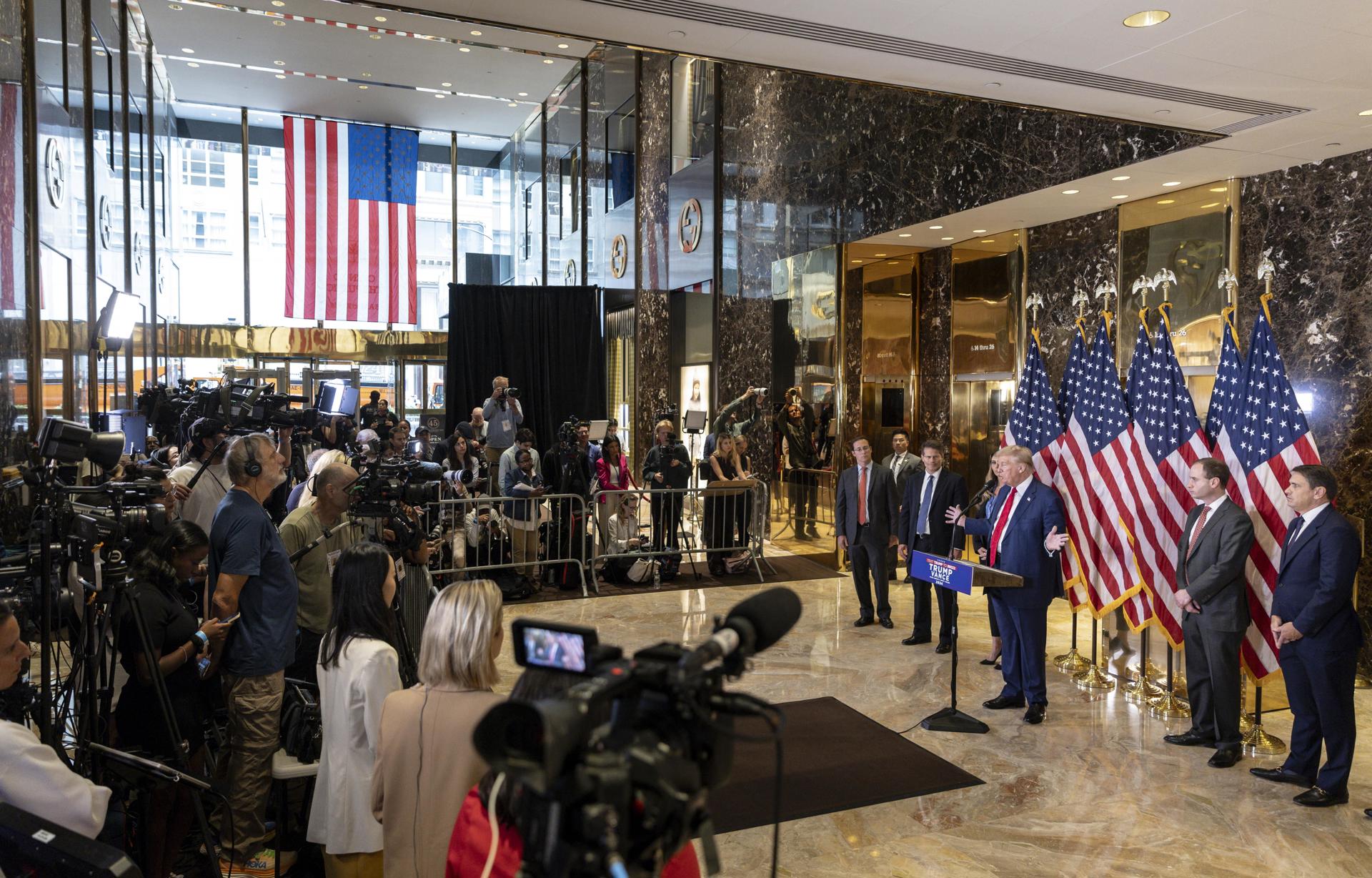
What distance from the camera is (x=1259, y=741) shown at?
539 centimetres

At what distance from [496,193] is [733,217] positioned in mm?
7729

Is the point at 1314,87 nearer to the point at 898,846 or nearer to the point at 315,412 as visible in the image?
the point at 898,846

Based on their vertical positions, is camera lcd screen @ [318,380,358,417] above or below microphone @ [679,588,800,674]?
above

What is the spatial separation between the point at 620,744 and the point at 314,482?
331 cm

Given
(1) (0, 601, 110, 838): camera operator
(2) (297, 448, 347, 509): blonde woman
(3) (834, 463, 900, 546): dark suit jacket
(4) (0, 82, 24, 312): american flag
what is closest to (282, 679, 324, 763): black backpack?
(2) (297, 448, 347, 509): blonde woman

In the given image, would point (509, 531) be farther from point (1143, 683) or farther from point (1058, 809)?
point (1058, 809)

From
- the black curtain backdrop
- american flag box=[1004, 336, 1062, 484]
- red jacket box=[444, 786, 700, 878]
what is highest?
the black curtain backdrop

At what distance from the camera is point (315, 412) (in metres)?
6.70

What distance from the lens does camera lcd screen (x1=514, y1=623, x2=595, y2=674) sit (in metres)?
1.31

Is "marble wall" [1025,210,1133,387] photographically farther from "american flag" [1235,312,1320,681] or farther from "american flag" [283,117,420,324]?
"american flag" [283,117,420,324]

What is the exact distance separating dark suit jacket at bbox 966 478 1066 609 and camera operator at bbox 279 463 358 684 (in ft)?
13.3

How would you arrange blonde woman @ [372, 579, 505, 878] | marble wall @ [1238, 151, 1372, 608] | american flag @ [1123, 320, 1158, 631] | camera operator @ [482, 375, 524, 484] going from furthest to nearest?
camera operator @ [482, 375, 524, 484] → marble wall @ [1238, 151, 1372, 608] → american flag @ [1123, 320, 1158, 631] → blonde woman @ [372, 579, 505, 878]

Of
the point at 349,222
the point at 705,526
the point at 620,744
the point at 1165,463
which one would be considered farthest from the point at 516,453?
the point at 349,222

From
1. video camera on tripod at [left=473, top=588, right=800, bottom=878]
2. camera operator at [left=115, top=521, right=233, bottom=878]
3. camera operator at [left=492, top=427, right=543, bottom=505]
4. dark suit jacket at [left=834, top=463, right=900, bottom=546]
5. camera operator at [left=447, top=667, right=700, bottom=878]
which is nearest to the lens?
video camera on tripod at [left=473, top=588, right=800, bottom=878]
